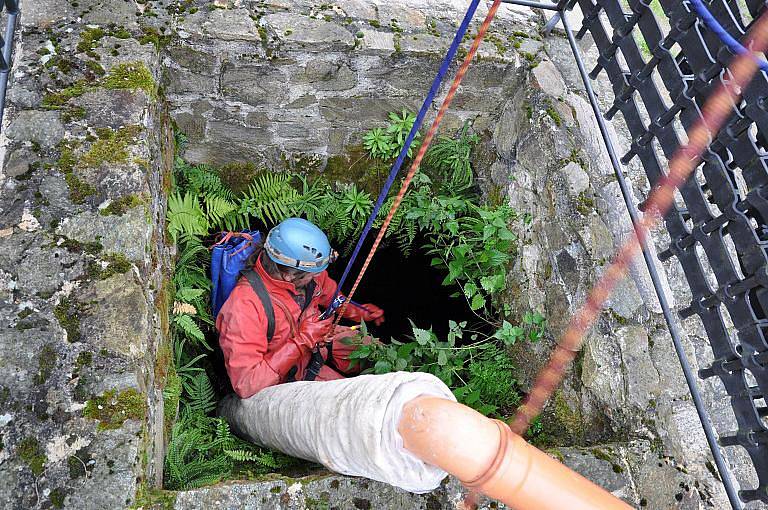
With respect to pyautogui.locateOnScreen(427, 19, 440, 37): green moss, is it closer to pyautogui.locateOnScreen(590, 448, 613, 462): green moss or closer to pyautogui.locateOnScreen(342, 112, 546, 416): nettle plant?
pyautogui.locateOnScreen(342, 112, 546, 416): nettle plant

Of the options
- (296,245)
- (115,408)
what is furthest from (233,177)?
(115,408)

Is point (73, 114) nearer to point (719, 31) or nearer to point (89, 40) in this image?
point (89, 40)

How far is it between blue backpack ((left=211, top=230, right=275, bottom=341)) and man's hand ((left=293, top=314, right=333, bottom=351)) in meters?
0.27

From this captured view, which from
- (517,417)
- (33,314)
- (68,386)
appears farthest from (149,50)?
(517,417)

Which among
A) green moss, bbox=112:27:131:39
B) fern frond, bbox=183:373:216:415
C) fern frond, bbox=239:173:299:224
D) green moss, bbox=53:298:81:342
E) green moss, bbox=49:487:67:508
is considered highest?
green moss, bbox=112:27:131:39

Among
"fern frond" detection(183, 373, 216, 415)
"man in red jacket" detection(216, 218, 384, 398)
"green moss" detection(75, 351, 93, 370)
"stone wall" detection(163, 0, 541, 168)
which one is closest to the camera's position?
"green moss" detection(75, 351, 93, 370)

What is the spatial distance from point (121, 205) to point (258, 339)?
1722 millimetres

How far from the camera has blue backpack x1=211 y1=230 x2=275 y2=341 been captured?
4727 millimetres

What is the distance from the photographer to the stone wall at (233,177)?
2746mm

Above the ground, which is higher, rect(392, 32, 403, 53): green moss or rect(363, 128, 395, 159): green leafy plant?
rect(392, 32, 403, 53): green moss

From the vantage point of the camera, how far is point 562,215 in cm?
422

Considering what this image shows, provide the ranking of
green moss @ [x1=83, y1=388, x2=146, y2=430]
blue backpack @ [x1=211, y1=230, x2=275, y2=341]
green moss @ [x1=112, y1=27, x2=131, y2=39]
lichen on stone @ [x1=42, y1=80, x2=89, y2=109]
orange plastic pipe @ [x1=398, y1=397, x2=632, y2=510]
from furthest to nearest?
blue backpack @ [x1=211, y1=230, x2=275, y2=341]
green moss @ [x1=112, y1=27, x2=131, y2=39]
lichen on stone @ [x1=42, y1=80, x2=89, y2=109]
green moss @ [x1=83, y1=388, x2=146, y2=430]
orange plastic pipe @ [x1=398, y1=397, x2=632, y2=510]

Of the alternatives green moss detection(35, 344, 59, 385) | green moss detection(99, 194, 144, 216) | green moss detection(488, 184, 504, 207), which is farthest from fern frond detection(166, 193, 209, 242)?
green moss detection(488, 184, 504, 207)

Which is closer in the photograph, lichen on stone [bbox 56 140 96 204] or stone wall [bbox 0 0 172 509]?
stone wall [bbox 0 0 172 509]
